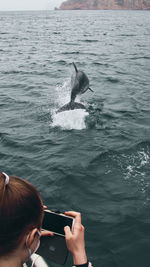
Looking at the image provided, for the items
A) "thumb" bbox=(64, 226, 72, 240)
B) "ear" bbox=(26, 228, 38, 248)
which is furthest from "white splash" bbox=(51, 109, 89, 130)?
"ear" bbox=(26, 228, 38, 248)

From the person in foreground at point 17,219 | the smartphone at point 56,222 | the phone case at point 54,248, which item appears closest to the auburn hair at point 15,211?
the person in foreground at point 17,219

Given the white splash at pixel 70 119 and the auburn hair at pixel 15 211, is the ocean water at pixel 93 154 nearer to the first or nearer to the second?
the white splash at pixel 70 119

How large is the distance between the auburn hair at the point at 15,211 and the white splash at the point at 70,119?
763cm

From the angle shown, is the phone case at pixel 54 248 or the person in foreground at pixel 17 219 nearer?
the person in foreground at pixel 17 219

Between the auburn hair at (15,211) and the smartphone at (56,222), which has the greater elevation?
the auburn hair at (15,211)

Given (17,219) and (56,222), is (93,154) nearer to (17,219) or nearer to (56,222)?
(56,222)

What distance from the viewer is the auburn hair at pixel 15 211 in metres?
1.72

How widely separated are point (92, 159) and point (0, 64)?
54.2 feet

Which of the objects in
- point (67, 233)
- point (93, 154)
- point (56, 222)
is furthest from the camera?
point (93, 154)

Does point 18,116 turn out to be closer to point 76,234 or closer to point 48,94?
point 48,94

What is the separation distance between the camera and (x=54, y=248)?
2.73m

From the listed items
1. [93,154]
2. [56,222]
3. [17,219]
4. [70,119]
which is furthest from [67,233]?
[70,119]

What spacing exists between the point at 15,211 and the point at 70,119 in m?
8.46

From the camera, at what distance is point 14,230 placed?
5.90ft
